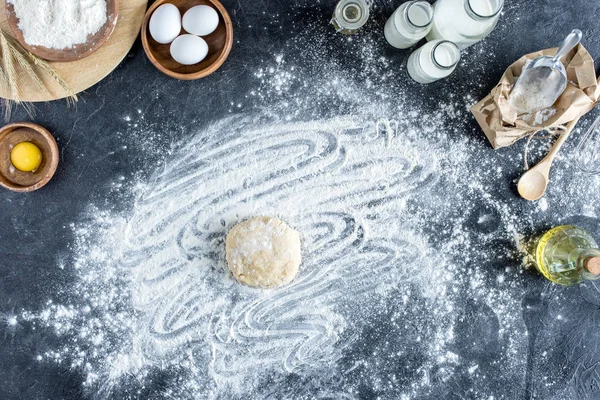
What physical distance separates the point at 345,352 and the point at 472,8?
93 cm

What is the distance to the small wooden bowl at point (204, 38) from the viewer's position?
4.21 feet

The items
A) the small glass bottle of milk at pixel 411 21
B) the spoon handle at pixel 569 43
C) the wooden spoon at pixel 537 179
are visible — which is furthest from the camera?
the wooden spoon at pixel 537 179

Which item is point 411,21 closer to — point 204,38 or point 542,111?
point 542,111

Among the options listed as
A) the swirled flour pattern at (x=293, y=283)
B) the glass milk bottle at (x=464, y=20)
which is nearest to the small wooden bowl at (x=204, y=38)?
the swirled flour pattern at (x=293, y=283)

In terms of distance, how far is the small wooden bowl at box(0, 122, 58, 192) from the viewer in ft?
4.28

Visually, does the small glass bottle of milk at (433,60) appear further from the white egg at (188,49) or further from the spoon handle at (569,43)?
the white egg at (188,49)

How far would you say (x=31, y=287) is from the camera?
137cm

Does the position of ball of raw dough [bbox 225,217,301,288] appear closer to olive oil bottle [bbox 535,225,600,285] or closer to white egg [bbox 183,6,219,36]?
white egg [bbox 183,6,219,36]

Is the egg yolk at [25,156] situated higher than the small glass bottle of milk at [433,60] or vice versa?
the egg yolk at [25,156]

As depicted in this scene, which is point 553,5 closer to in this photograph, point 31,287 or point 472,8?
point 472,8

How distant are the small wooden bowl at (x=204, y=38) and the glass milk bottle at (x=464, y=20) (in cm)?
53

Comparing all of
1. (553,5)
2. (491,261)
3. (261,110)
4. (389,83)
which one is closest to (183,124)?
(261,110)

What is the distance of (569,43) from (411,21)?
371 mm

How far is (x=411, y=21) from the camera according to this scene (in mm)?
1273
